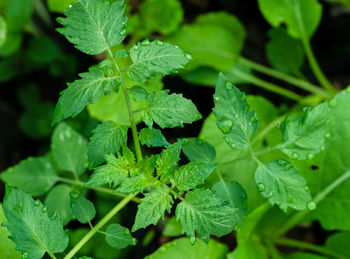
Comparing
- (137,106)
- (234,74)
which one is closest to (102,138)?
(137,106)

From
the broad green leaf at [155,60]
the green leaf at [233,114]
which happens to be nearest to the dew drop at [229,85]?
the green leaf at [233,114]

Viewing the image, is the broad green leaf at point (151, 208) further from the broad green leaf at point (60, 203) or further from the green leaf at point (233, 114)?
the broad green leaf at point (60, 203)

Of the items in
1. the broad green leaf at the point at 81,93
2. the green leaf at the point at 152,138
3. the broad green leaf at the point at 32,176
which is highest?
the broad green leaf at the point at 81,93

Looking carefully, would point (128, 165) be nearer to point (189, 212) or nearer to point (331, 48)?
point (189, 212)

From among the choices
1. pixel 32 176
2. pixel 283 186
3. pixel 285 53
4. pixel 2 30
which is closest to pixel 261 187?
pixel 283 186

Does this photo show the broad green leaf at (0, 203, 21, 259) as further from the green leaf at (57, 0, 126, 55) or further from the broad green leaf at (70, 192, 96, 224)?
the green leaf at (57, 0, 126, 55)

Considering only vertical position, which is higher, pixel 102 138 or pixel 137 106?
pixel 102 138
